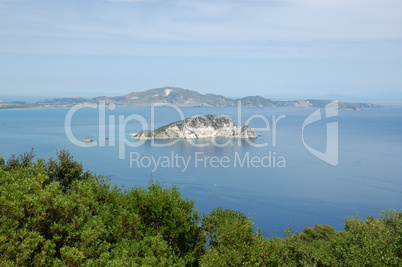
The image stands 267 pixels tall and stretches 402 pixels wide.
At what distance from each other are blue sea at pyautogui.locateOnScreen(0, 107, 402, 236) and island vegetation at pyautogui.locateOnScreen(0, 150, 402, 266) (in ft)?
90.7

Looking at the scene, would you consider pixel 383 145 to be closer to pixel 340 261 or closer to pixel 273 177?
pixel 273 177

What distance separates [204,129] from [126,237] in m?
140

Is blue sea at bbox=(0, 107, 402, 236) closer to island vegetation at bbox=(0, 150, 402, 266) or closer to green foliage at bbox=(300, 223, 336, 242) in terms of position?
green foliage at bbox=(300, 223, 336, 242)

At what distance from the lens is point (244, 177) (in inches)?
3322

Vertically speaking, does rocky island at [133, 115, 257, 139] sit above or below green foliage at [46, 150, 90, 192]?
below

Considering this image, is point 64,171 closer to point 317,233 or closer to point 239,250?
point 239,250

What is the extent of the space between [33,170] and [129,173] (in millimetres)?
67671

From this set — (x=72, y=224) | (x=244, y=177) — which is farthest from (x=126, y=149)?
(x=72, y=224)

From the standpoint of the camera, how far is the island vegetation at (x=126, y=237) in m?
9.77

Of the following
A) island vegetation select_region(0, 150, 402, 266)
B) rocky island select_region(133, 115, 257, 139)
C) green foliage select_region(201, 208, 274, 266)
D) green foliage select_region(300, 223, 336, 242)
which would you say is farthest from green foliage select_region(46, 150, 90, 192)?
rocky island select_region(133, 115, 257, 139)

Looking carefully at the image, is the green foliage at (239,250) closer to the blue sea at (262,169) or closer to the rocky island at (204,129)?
the blue sea at (262,169)

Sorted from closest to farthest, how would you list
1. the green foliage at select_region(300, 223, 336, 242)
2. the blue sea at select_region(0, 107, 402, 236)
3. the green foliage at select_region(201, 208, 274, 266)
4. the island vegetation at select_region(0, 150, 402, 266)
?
the island vegetation at select_region(0, 150, 402, 266), the green foliage at select_region(201, 208, 274, 266), the green foliage at select_region(300, 223, 336, 242), the blue sea at select_region(0, 107, 402, 236)

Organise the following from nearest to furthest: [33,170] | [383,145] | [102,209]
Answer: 1. [102,209]
2. [33,170]
3. [383,145]

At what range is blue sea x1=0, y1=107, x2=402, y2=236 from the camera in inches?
2534
